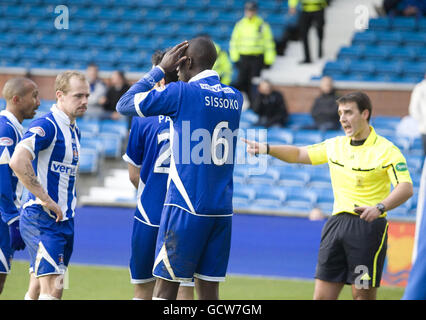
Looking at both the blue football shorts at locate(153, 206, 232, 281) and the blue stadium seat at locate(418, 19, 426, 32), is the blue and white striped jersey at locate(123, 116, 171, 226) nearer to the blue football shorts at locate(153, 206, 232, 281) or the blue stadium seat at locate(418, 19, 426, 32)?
the blue football shorts at locate(153, 206, 232, 281)

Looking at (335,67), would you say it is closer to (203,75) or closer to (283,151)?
(283,151)

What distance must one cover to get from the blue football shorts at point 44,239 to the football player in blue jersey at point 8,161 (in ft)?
1.51

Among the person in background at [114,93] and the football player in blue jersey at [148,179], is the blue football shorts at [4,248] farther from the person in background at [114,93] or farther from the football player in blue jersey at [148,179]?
the person in background at [114,93]

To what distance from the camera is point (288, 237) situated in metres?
10.3

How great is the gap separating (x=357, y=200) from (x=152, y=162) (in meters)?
1.69

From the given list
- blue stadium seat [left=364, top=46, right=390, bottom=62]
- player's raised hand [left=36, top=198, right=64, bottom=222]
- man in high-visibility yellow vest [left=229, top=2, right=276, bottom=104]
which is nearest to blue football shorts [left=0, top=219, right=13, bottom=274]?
player's raised hand [left=36, top=198, right=64, bottom=222]

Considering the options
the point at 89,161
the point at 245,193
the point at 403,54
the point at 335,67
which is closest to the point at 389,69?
the point at 403,54

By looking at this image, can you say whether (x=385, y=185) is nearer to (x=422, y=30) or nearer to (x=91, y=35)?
(x=422, y=30)

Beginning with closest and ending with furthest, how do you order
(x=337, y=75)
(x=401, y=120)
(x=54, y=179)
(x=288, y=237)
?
(x=54, y=179)
(x=288, y=237)
(x=401, y=120)
(x=337, y=75)

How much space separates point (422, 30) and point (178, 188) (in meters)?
11.7

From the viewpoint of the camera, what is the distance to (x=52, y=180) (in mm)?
5703

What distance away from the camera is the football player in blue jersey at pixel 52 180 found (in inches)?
215

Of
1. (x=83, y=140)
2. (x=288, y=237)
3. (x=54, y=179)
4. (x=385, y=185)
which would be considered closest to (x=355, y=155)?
(x=385, y=185)

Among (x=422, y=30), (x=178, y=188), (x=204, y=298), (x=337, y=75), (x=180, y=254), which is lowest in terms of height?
(x=204, y=298)
